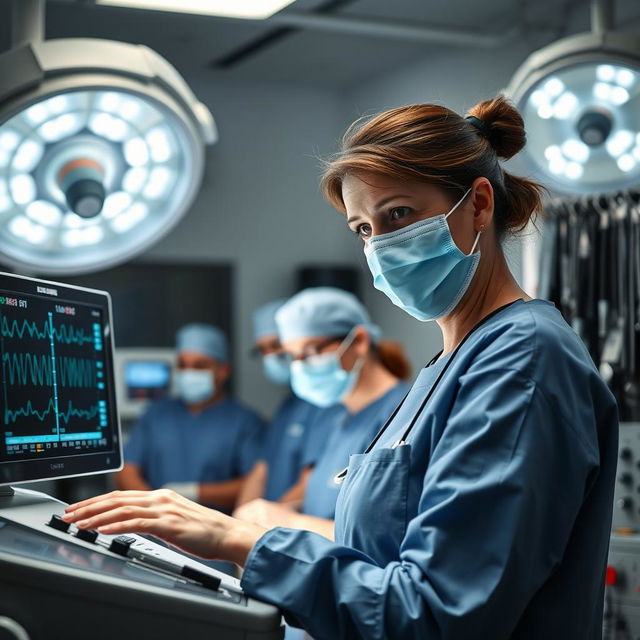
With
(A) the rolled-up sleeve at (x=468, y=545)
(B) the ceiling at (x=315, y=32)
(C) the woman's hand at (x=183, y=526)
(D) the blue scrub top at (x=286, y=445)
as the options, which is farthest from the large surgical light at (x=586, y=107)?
(D) the blue scrub top at (x=286, y=445)

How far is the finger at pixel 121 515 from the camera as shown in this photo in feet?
3.97

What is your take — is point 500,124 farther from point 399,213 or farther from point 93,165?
point 93,165

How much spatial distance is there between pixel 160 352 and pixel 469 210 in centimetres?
374

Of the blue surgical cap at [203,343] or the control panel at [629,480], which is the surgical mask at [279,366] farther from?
the control panel at [629,480]

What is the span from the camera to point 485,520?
110 cm

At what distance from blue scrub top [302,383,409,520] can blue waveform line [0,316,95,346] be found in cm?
104

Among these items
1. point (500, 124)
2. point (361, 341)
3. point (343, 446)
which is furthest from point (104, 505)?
point (361, 341)

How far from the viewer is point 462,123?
1391 millimetres

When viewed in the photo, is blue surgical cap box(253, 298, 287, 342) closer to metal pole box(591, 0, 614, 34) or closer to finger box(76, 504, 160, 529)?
metal pole box(591, 0, 614, 34)

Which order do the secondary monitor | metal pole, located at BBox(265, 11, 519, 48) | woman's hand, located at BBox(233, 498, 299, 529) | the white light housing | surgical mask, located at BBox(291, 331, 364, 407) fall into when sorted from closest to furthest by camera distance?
1. the white light housing
2. woman's hand, located at BBox(233, 498, 299, 529)
3. surgical mask, located at BBox(291, 331, 364, 407)
4. metal pole, located at BBox(265, 11, 519, 48)
5. the secondary monitor

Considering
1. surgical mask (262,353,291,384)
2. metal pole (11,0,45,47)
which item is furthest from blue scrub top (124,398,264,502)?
metal pole (11,0,45,47)

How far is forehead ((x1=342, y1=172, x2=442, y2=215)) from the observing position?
1332mm

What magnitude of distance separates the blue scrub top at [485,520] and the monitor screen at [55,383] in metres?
0.41

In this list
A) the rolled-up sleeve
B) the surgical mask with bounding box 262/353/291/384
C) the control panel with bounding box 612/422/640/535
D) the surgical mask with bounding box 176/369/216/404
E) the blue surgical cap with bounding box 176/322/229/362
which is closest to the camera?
the rolled-up sleeve
